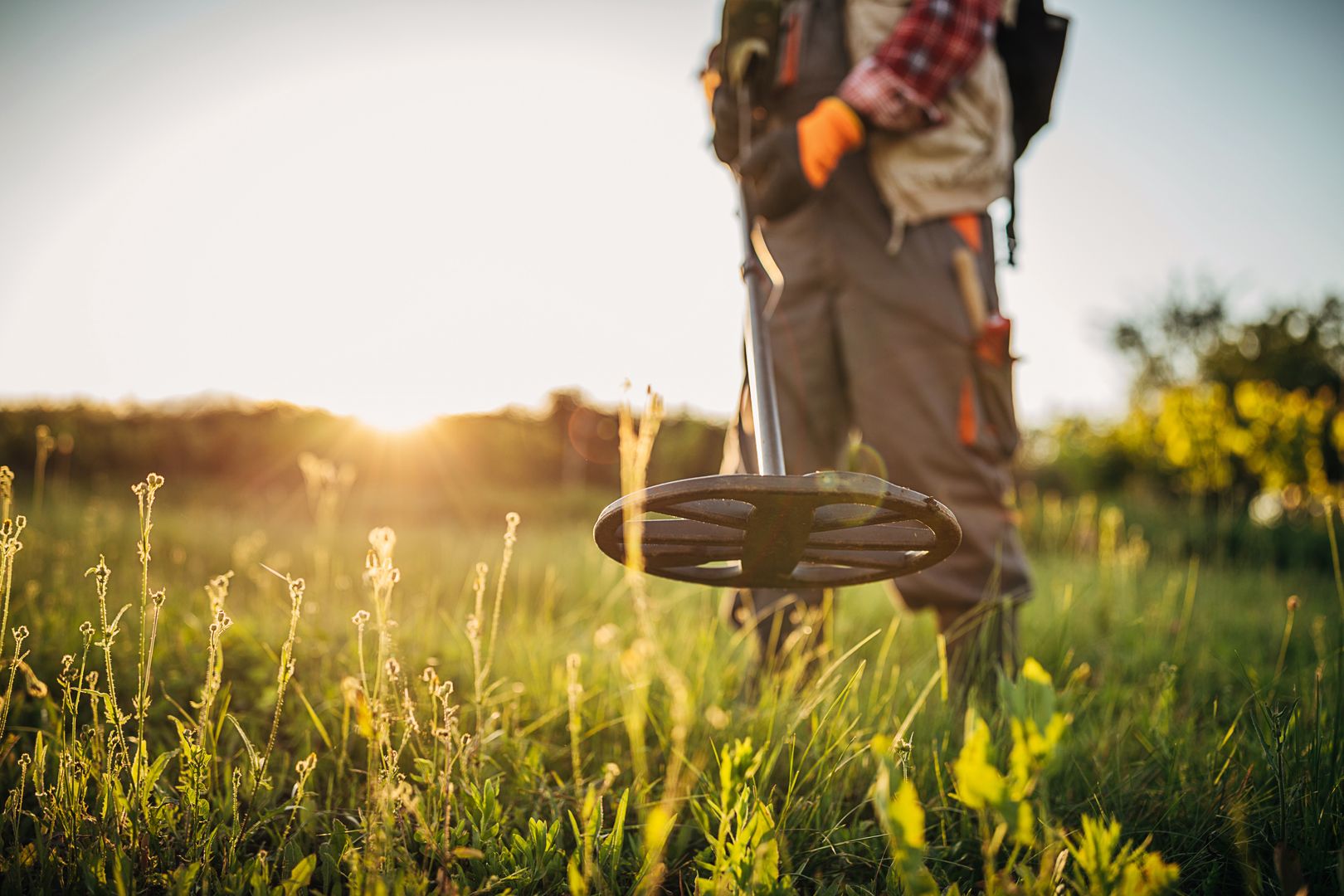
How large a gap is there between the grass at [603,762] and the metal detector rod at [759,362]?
396 mm

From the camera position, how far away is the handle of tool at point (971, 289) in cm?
196

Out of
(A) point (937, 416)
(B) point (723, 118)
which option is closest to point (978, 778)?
(A) point (937, 416)

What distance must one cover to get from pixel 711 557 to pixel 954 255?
1133mm

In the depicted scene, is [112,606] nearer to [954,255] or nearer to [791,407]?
[791,407]

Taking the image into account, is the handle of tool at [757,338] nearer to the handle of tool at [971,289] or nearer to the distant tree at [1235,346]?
the handle of tool at [971,289]

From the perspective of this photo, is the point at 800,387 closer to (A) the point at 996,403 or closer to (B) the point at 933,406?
(B) the point at 933,406

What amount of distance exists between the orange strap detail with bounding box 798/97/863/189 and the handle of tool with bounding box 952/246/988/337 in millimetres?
420

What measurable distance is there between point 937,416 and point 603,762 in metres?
1.21

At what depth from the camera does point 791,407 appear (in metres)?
2.15

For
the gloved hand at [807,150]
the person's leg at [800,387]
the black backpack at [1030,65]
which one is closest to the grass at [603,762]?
the person's leg at [800,387]

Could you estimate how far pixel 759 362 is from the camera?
5.53ft

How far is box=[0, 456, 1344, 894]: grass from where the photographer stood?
38.0 inches

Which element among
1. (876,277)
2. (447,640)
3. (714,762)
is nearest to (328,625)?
(447,640)

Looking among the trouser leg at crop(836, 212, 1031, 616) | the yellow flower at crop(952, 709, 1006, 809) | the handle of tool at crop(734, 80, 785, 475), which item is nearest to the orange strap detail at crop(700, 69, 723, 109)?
the handle of tool at crop(734, 80, 785, 475)
